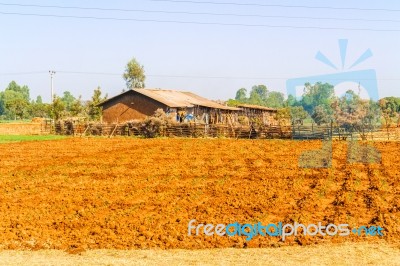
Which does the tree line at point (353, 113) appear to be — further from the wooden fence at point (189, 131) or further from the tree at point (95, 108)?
the tree at point (95, 108)

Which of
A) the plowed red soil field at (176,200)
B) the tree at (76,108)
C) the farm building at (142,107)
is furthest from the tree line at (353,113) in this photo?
the tree at (76,108)

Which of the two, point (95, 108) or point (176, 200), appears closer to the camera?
point (176, 200)

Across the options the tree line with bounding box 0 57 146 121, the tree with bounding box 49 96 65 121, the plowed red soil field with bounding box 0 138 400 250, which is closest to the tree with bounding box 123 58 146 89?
the tree line with bounding box 0 57 146 121

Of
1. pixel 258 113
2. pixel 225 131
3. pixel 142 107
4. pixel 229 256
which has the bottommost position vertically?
pixel 229 256

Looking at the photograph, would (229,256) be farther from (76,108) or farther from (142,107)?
(76,108)

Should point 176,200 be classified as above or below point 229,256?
above

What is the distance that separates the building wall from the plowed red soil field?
27.5 meters

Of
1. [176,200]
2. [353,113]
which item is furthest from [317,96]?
[176,200]

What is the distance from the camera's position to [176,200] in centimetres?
1329

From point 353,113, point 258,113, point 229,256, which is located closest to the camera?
→ point 229,256

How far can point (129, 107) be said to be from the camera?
169 ft

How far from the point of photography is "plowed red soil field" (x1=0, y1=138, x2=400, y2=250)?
10.0 m

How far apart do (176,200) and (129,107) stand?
3916cm

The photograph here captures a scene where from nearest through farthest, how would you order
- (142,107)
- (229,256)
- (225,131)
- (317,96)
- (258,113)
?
(229,256) < (225,131) < (142,107) < (258,113) < (317,96)
